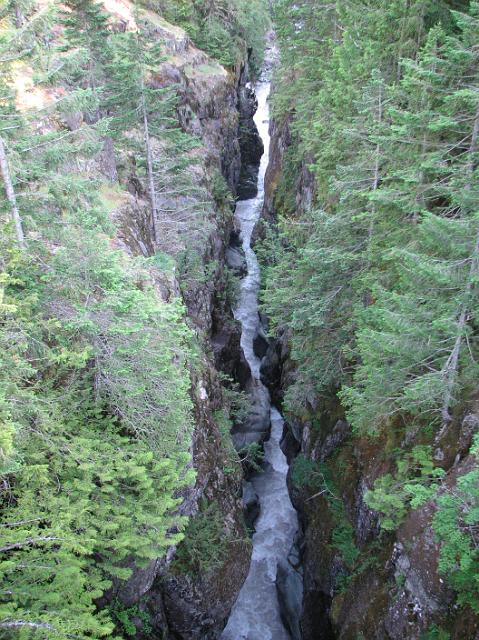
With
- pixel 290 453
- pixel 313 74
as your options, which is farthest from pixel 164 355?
pixel 313 74

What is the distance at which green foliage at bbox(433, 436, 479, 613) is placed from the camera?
26.4 feet

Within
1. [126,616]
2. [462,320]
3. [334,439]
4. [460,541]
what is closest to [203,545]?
[126,616]

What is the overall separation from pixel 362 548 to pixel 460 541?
18.1 ft

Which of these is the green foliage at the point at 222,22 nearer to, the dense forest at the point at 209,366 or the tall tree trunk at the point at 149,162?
the dense forest at the point at 209,366

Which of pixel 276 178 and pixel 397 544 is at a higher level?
pixel 276 178

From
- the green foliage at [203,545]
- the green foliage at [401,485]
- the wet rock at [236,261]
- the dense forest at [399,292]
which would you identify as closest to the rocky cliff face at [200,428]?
the green foliage at [203,545]

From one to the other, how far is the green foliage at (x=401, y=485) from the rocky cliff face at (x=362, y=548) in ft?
0.91

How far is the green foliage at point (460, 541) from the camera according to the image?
26.4 feet

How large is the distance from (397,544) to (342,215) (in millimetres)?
10106

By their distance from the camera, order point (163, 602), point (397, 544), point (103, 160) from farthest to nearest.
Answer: point (103, 160) < point (163, 602) < point (397, 544)

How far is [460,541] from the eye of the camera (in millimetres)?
8133

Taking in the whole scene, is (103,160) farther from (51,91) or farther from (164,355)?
(164,355)

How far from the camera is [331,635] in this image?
1404cm

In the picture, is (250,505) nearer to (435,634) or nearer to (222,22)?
(435,634)
